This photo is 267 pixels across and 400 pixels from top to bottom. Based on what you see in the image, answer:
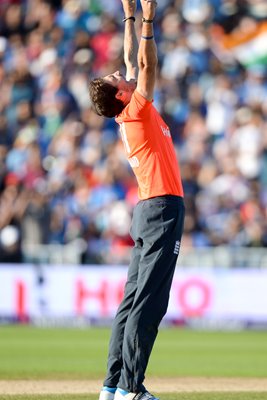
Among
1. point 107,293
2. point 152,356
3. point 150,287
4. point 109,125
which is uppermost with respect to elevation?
point 109,125

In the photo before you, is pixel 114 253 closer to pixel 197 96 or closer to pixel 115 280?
pixel 115 280

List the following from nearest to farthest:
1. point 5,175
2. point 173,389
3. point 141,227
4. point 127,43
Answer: point 141,227 → point 127,43 → point 173,389 → point 5,175

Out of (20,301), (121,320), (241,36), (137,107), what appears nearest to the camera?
(137,107)

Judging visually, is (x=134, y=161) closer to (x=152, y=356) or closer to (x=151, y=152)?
(x=151, y=152)

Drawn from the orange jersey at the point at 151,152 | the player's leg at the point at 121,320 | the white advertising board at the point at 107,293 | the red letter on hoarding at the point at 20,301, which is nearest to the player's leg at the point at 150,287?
the orange jersey at the point at 151,152

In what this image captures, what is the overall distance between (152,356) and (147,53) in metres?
7.20

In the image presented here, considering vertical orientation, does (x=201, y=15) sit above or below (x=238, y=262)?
above

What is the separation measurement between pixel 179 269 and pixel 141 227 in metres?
10.5

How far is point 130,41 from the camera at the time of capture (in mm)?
8812

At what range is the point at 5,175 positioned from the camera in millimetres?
19891

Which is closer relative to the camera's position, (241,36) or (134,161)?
(134,161)

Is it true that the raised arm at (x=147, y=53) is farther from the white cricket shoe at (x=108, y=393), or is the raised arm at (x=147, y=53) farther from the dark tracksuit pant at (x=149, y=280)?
the white cricket shoe at (x=108, y=393)

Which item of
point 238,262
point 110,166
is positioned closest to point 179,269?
point 238,262

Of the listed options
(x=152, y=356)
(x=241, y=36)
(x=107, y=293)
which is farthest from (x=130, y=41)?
(x=241, y=36)
